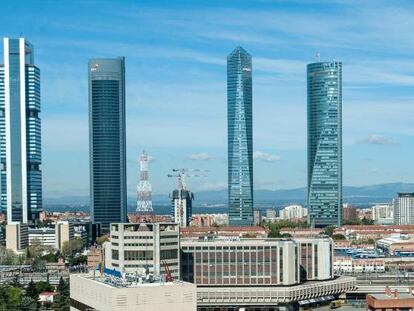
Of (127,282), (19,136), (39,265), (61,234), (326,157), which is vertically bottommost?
(39,265)

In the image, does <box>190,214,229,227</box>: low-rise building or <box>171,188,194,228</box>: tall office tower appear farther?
<box>190,214,229,227</box>: low-rise building

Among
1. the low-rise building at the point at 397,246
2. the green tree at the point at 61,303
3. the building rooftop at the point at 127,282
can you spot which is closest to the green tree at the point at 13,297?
the green tree at the point at 61,303

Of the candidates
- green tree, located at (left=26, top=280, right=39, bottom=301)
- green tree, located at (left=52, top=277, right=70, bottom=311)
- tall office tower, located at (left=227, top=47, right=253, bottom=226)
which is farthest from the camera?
tall office tower, located at (left=227, top=47, right=253, bottom=226)

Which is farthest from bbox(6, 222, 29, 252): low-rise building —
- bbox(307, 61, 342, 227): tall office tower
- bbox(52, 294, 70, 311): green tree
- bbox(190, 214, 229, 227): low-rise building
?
bbox(52, 294, 70, 311): green tree

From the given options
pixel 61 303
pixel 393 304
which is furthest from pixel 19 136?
pixel 393 304

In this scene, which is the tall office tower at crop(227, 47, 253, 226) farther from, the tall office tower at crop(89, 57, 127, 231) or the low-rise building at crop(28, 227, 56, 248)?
the low-rise building at crop(28, 227, 56, 248)

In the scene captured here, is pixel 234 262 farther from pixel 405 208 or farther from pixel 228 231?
pixel 405 208
